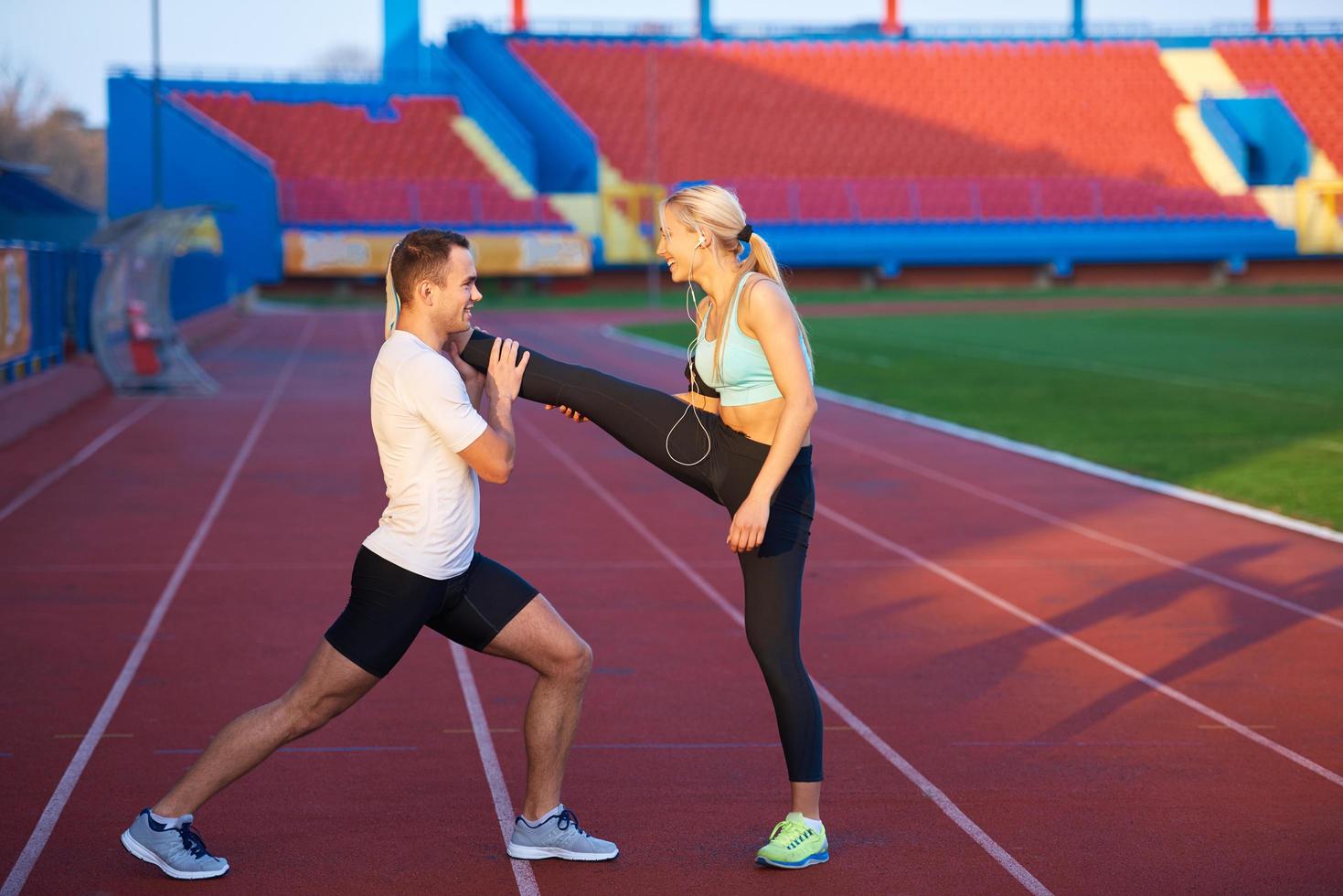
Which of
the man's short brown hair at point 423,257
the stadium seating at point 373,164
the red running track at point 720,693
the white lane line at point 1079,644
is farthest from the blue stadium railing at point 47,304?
the stadium seating at point 373,164

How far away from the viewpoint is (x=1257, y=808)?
5215 mm

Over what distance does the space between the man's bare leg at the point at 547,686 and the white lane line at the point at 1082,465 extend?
7187mm

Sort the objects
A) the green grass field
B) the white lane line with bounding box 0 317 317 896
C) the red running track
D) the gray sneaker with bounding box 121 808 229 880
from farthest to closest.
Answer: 1. the green grass field
2. the red running track
3. the white lane line with bounding box 0 317 317 896
4. the gray sneaker with bounding box 121 808 229 880

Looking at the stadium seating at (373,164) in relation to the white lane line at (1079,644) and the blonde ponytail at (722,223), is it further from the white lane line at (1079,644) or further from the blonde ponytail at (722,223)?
the blonde ponytail at (722,223)

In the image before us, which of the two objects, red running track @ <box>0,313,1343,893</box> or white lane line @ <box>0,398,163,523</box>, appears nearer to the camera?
red running track @ <box>0,313,1343,893</box>

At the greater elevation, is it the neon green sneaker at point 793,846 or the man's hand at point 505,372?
the man's hand at point 505,372

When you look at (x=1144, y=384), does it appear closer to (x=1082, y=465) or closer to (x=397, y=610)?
(x=1082, y=465)

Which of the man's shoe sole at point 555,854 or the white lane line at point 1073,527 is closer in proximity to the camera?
the man's shoe sole at point 555,854

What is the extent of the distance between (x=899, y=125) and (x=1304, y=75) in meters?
15.4

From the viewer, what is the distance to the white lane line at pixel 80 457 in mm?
11812

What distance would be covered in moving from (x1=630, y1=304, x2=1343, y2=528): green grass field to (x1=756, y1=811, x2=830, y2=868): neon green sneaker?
24.6 ft

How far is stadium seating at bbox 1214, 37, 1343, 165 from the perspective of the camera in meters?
56.6

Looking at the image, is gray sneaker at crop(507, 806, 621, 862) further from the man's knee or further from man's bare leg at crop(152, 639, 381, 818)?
man's bare leg at crop(152, 639, 381, 818)

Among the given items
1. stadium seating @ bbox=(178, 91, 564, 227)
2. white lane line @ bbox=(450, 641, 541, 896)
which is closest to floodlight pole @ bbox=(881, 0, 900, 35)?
stadium seating @ bbox=(178, 91, 564, 227)
